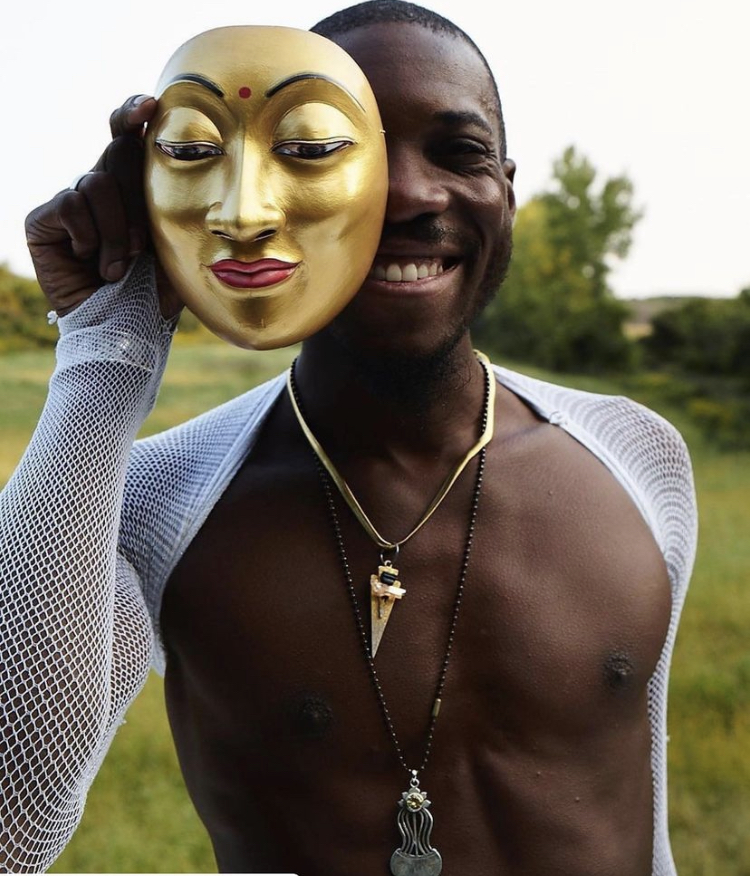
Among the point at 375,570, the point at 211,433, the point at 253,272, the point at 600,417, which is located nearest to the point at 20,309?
the point at 211,433

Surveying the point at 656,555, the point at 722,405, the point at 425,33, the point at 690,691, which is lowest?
the point at 722,405

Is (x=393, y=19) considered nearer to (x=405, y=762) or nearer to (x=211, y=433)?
(x=211, y=433)

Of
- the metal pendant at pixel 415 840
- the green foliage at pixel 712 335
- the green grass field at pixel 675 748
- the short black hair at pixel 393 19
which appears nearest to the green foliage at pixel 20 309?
the green grass field at pixel 675 748

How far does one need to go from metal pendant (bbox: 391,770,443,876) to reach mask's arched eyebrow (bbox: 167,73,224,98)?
0.78m

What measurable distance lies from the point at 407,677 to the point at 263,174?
627 millimetres

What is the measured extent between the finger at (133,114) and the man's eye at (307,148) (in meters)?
0.13

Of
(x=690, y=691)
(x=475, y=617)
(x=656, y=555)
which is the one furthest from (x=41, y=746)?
(x=690, y=691)

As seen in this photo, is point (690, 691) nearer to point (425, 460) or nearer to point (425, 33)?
point (425, 460)

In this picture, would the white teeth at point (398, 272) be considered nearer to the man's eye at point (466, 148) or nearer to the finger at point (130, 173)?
the man's eye at point (466, 148)

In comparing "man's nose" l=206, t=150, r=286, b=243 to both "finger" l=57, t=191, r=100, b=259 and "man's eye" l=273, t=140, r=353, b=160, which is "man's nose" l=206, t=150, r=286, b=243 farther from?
"finger" l=57, t=191, r=100, b=259

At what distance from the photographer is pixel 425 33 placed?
1.05 meters

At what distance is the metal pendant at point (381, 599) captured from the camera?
1165mm

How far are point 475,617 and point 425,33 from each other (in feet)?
2.21

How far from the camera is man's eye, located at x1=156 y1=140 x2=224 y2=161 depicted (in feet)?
2.75
